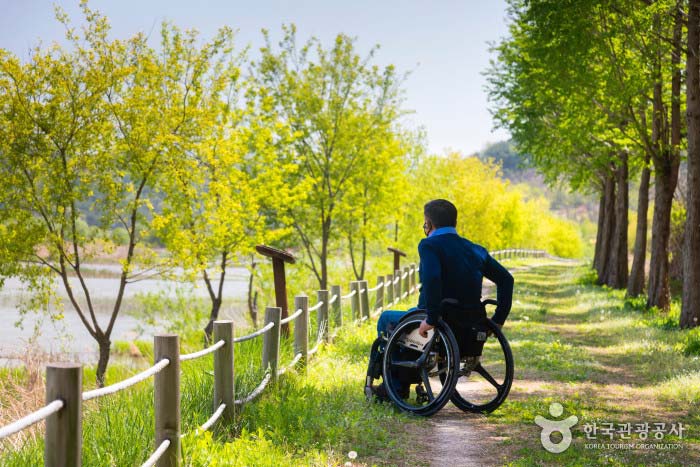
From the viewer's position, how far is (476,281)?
6.84m

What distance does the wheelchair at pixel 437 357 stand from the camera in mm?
6824

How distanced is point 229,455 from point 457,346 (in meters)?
2.27

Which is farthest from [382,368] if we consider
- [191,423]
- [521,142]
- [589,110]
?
[521,142]

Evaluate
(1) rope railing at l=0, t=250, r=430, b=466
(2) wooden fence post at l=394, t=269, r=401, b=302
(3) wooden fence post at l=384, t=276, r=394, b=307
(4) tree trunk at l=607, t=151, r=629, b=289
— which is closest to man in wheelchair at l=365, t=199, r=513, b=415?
(1) rope railing at l=0, t=250, r=430, b=466

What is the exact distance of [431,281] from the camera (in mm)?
6621

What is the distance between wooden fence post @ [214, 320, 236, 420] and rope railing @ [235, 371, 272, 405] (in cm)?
36

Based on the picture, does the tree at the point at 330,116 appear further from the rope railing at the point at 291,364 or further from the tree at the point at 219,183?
the rope railing at the point at 291,364

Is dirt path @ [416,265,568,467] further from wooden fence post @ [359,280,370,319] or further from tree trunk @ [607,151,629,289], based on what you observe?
tree trunk @ [607,151,629,289]

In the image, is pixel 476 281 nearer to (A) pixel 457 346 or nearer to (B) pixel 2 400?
(A) pixel 457 346

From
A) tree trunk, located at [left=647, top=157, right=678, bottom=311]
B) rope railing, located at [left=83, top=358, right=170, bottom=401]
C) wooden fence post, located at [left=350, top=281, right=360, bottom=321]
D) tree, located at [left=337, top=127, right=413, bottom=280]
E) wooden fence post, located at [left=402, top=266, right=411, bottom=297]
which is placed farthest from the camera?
tree, located at [left=337, top=127, right=413, bottom=280]

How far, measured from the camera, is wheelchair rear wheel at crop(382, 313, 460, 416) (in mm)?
6781

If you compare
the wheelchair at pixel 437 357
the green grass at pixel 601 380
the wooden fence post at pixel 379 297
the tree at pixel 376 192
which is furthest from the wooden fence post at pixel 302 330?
the tree at pixel 376 192

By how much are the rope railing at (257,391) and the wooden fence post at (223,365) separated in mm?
358

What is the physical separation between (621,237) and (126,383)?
73.9ft
